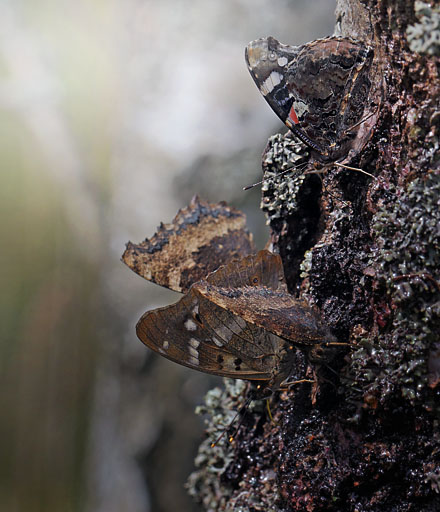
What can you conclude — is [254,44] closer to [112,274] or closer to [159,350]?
[159,350]

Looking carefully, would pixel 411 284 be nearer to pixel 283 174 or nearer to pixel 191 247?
pixel 283 174

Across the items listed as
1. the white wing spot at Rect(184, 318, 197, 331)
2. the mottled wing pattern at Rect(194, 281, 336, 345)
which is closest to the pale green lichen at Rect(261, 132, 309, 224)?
the mottled wing pattern at Rect(194, 281, 336, 345)

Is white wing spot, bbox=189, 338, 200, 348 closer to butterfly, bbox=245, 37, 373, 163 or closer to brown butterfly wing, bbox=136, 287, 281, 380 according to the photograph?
brown butterfly wing, bbox=136, 287, 281, 380

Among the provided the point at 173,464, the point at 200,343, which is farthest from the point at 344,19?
the point at 173,464

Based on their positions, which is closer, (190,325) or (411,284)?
(411,284)

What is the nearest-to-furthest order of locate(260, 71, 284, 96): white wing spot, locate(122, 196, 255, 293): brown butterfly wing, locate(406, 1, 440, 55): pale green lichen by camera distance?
locate(406, 1, 440, 55): pale green lichen, locate(260, 71, 284, 96): white wing spot, locate(122, 196, 255, 293): brown butterfly wing

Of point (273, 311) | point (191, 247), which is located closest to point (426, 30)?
point (273, 311)
